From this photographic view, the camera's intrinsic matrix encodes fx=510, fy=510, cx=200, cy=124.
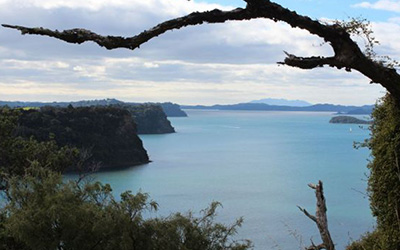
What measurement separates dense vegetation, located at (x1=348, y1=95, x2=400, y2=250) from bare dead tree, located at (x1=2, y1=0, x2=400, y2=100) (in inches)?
65.2

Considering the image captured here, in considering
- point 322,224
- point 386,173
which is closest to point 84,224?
point 386,173

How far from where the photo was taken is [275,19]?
294 cm

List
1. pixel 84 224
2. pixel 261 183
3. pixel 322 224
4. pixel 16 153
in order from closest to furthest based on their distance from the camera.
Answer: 1. pixel 322 224
2. pixel 84 224
3. pixel 16 153
4. pixel 261 183

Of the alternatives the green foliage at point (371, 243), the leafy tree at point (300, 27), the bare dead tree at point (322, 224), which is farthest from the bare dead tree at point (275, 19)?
the green foliage at point (371, 243)

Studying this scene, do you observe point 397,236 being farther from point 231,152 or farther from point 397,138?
point 231,152

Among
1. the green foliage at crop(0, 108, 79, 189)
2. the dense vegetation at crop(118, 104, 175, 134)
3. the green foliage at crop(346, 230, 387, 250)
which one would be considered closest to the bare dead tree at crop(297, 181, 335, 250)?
the green foliage at crop(346, 230, 387, 250)

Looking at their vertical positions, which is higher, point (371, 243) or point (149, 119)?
point (371, 243)

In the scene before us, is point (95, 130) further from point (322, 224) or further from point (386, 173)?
point (322, 224)

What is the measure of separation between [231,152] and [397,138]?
90922 mm

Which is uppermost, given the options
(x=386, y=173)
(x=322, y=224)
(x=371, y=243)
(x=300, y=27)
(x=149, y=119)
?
(x=300, y=27)

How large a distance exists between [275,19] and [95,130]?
7270 centimetres

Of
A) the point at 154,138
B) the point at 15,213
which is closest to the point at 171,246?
the point at 15,213

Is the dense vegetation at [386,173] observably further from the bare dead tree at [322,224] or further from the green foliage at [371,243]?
the bare dead tree at [322,224]

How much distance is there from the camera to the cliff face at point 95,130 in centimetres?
6794
